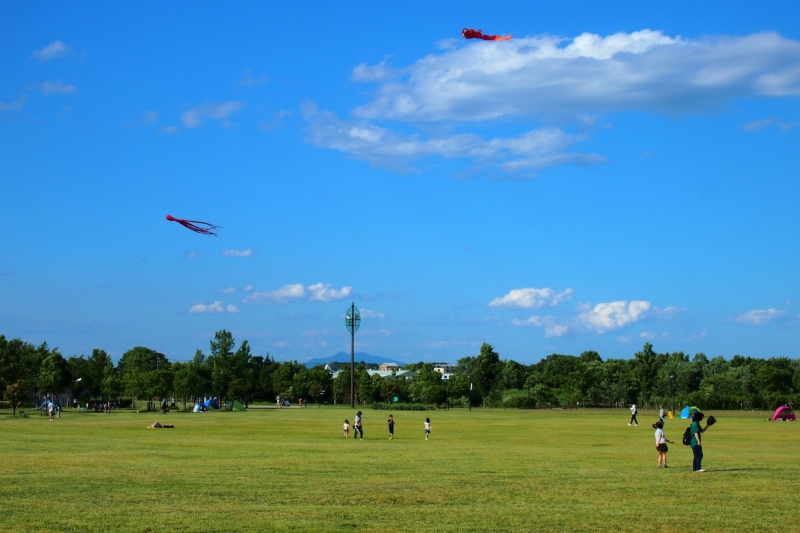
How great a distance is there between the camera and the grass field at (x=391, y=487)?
16844 millimetres

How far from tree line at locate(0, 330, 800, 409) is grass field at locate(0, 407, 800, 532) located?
197 ft

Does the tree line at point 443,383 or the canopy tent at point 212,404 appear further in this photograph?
the canopy tent at point 212,404

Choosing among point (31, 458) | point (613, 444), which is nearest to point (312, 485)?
point (31, 458)

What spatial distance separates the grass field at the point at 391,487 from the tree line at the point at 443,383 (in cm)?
6018

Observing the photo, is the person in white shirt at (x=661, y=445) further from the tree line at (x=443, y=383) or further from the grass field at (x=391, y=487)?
the tree line at (x=443, y=383)

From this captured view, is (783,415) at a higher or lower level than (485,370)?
lower

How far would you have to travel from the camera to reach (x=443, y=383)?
13575 cm

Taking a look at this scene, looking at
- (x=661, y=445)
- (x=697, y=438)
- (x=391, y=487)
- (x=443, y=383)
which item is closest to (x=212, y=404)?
(x=443, y=383)

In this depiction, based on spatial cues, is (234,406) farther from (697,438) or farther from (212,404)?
(697,438)

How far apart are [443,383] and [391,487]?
374ft

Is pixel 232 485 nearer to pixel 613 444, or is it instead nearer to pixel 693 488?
pixel 693 488

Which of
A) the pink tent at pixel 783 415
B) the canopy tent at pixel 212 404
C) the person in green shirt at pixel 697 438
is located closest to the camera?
the person in green shirt at pixel 697 438

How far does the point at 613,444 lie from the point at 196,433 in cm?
2599

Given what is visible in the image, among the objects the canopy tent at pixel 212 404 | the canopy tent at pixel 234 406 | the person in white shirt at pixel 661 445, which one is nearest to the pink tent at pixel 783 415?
the person in white shirt at pixel 661 445
